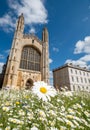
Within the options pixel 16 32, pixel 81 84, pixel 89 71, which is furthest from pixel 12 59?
pixel 89 71

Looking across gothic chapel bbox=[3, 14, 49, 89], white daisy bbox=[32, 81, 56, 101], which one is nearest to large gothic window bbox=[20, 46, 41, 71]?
gothic chapel bbox=[3, 14, 49, 89]

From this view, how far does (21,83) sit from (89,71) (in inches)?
1292

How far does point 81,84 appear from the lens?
41406 mm

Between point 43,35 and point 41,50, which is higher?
point 43,35

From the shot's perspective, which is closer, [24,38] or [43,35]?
[24,38]

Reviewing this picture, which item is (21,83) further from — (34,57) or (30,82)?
(34,57)

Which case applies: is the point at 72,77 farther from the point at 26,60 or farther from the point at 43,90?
the point at 43,90

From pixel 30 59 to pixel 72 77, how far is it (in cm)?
1804

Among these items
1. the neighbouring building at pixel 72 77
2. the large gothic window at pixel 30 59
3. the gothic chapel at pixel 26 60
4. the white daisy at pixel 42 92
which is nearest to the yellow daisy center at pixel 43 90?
the white daisy at pixel 42 92

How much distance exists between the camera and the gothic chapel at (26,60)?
25.6 meters

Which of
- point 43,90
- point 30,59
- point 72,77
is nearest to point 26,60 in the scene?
point 30,59

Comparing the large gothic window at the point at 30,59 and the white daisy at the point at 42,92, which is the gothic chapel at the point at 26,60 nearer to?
the large gothic window at the point at 30,59

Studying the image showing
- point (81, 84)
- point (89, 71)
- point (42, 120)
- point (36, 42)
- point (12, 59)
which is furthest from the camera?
point (89, 71)

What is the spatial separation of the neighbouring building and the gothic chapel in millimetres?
10918
